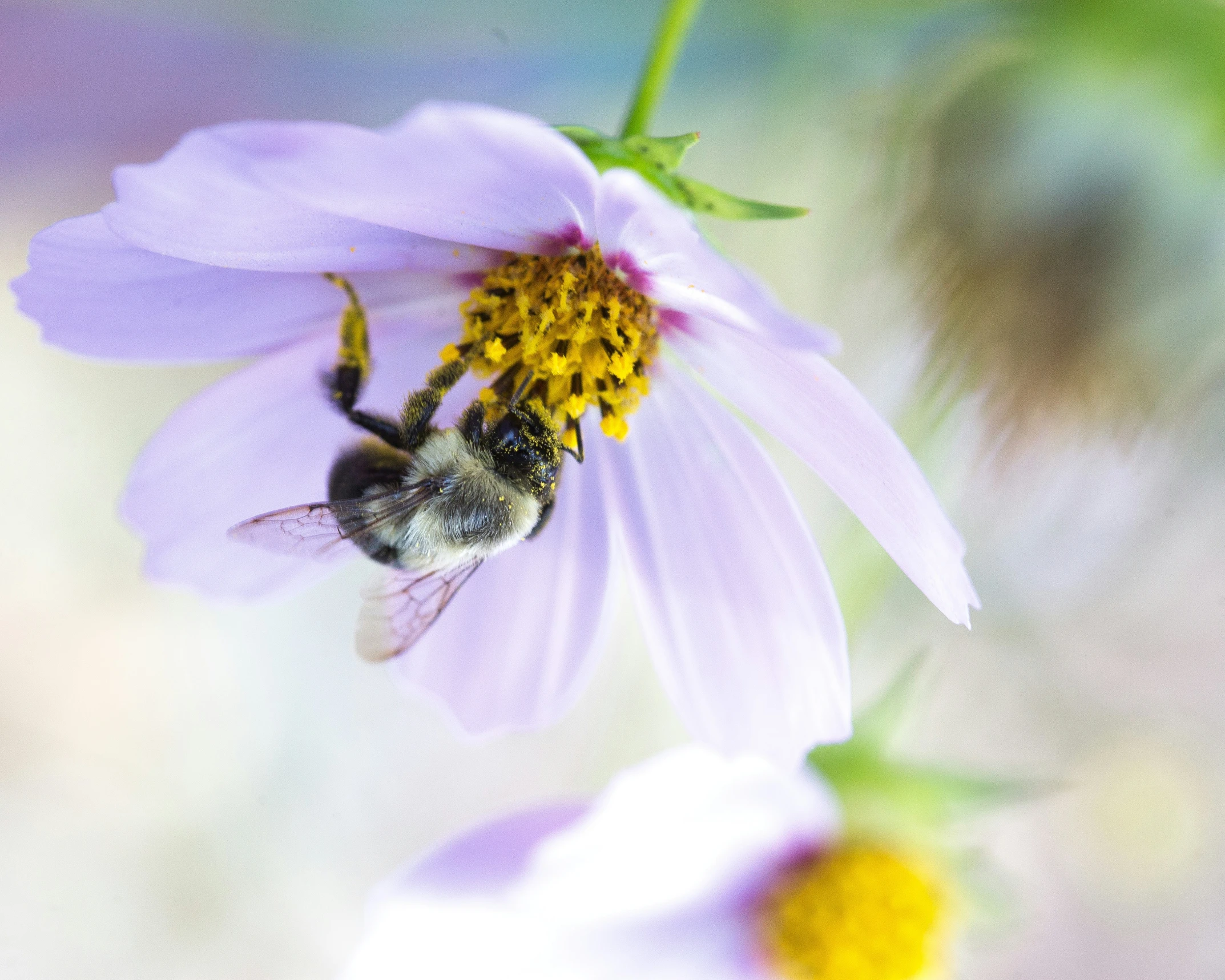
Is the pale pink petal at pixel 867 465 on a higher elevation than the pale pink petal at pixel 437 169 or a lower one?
lower

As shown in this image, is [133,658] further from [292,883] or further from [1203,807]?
[1203,807]

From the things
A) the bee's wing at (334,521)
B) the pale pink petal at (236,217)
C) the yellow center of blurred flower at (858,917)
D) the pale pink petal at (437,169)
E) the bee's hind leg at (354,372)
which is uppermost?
the pale pink petal at (437,169)

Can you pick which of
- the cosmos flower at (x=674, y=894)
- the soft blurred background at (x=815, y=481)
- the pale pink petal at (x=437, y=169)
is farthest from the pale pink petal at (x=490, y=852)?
the pale pink petal at (x=437, y=169)

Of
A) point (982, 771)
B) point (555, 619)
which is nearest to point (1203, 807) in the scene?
point (982, 771)

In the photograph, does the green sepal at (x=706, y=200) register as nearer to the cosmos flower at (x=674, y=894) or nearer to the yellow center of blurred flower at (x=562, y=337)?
the yellow center of blurred flower at (x=562, y=337)

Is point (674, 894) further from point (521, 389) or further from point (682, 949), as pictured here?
point (521, 389)

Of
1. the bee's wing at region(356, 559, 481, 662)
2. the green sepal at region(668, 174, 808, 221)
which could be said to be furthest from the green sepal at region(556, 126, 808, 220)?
the bee's wing at region(356, 559, 481, 662)

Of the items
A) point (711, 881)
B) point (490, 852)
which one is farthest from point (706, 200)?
point (711, 881)
